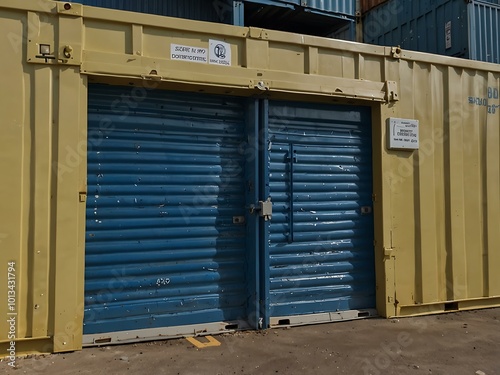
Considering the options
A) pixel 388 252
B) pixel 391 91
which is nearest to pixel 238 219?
pixel 388 252

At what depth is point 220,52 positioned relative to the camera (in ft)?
16.3

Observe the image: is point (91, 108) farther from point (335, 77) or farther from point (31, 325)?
point (335, 77)

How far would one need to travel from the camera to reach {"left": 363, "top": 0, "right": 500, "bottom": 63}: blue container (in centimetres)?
779

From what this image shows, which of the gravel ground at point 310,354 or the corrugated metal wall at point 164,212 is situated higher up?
the corrugated metal wall at point 164,212

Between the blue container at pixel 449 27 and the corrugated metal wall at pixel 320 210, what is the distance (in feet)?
11.4

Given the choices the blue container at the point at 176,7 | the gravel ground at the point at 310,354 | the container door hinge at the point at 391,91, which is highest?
the blue container at the point at 176,7

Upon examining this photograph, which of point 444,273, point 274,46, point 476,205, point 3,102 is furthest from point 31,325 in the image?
point 476,205

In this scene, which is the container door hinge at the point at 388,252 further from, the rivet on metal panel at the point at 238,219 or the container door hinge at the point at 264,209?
the rivet on metal panel at the point at 238,219

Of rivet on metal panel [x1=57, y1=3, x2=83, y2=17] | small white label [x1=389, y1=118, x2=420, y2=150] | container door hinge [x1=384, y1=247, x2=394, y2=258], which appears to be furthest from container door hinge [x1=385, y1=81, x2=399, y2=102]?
rivet on metal panel [x1=57, y1=3, x2=83, y2=17]

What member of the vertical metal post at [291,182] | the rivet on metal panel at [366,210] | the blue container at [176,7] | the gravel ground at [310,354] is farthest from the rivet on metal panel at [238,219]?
the blue container at [176,7]

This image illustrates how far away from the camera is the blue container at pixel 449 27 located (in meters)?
7.79

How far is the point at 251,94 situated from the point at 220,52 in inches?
23.2

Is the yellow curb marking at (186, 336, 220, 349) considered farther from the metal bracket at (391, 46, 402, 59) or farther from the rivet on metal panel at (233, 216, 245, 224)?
the metal bracket at (391, 46, 402, 59)

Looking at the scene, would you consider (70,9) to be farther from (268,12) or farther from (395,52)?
(268,12)
